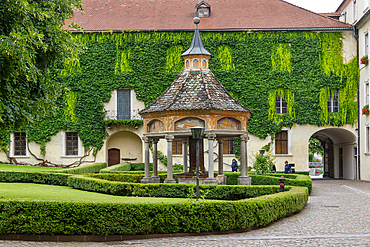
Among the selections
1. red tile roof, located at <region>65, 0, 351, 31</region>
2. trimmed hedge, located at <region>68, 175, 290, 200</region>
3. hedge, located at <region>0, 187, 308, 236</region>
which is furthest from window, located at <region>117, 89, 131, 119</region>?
hedge, located at <region>0, 187, 308, 236</region>

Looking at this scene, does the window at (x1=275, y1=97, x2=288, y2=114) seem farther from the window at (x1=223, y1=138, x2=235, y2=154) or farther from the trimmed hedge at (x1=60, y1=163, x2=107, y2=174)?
the trimmed hedge at (x1=60, y1=163, x2=107, y2=174)

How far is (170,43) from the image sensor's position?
116 feet

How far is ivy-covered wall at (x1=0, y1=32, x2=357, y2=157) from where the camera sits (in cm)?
3447

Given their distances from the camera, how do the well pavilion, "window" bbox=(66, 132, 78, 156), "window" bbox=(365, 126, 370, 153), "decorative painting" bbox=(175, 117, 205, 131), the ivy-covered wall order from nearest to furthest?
the well pavilion → "decorative painting" bbox=(175, 117, 205, 131) → "window" bbox=(365, 126, 370, 153) → the ivy-covered wall → "window" bbox=(66, 132, 78, 156)

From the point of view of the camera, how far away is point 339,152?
38.5 m

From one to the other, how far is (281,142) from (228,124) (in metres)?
16.7

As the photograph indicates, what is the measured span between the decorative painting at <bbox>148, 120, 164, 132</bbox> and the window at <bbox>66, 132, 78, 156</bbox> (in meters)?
17.8

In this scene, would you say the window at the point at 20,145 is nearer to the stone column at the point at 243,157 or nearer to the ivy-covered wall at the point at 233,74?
the ivy-covered wall at the point at 233,74

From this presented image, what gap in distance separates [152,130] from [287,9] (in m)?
21.7

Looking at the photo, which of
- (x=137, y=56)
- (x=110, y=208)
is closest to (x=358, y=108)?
(x=137, y=56)

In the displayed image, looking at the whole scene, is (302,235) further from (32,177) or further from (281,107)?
(281,107)

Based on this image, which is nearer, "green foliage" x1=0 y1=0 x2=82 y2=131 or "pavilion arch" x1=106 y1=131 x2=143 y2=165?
"green foliage" x1=0 y1=0 x2=82 y2=131

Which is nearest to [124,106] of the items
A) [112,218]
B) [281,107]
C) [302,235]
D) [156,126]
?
[281,107]

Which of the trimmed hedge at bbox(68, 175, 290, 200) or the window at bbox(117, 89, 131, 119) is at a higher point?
the window at bbox(117, 89, 131, 119)
